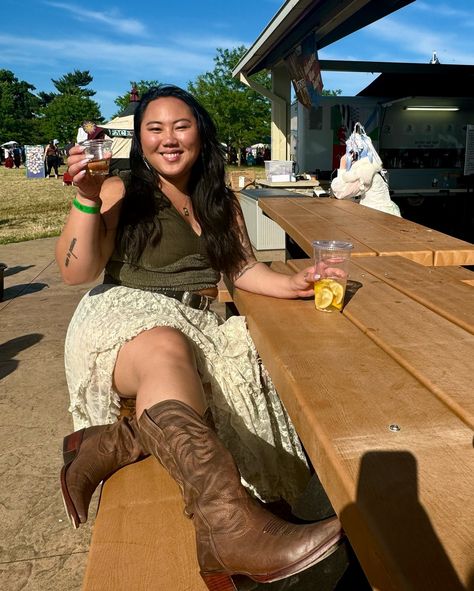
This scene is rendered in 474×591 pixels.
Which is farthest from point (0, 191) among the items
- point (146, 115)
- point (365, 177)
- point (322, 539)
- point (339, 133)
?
point (322, 539)

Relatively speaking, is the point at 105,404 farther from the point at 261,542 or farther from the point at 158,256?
the point at 261,542

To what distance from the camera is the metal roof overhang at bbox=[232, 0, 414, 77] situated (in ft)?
20.8

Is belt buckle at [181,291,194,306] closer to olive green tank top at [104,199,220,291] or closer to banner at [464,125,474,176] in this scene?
olive green tank top at [104,199,220,291]

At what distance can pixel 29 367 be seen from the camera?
12.2 feet

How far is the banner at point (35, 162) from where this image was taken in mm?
28250

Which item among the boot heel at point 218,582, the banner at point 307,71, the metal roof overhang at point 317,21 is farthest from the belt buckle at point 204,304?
the banner at point 307,71

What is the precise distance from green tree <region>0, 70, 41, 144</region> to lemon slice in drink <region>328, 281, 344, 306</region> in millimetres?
66039

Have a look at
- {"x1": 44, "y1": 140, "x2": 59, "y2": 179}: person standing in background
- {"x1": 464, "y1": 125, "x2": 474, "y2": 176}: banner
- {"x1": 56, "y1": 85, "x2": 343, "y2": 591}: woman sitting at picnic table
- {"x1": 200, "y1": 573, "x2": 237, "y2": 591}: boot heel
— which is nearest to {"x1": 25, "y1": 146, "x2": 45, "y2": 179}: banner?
{"x1": 44, "y1": 140, "x2": 59, "y2": 179}: person standing in background

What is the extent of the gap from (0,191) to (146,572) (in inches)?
824

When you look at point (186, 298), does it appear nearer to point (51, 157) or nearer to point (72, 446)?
point (72, 446)

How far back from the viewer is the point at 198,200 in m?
2.28

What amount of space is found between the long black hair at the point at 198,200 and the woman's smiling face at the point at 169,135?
43mm

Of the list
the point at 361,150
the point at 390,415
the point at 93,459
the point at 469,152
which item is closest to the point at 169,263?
the point at 93,459

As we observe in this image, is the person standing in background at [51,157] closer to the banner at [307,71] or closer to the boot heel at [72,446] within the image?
the banner at [307,71]
